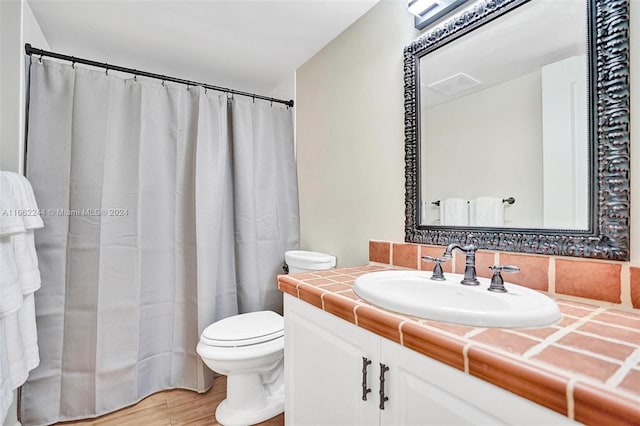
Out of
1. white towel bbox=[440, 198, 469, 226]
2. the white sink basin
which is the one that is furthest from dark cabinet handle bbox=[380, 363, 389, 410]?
white towel bbox=[440, 198, 469, 226]

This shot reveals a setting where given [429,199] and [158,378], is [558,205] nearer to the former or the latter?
[429,199]

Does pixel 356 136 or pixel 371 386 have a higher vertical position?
pixel 356 136

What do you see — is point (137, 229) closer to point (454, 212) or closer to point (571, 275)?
point (454, 212)

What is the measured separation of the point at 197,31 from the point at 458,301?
74.5 inches

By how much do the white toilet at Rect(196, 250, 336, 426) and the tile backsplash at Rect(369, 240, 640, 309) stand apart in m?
0.91

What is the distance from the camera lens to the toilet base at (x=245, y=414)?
1.59 metres

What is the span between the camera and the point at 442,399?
0.67 meters

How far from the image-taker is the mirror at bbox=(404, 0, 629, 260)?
2.84 feet

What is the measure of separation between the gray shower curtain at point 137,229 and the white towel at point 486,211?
1.36 metres

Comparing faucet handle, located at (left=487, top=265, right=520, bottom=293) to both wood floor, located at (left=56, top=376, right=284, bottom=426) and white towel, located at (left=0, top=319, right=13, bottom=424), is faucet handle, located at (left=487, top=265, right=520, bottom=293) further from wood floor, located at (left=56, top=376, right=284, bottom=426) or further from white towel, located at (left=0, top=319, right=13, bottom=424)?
white towel, located at (left=0, top=319, right=13, bottom=424)

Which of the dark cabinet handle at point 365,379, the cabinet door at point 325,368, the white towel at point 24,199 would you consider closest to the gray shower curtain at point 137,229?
the white towel at point 24,199

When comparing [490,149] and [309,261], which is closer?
[490,149]

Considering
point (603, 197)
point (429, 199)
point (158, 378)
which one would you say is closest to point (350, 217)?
point (429, 199)

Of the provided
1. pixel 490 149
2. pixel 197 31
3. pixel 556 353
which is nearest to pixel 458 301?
pixel 556 353
